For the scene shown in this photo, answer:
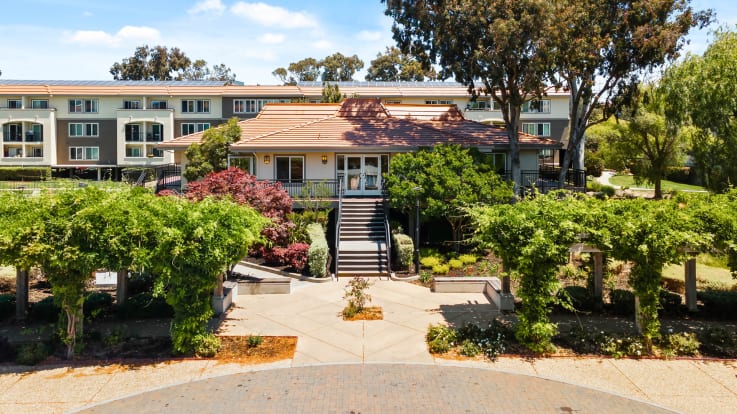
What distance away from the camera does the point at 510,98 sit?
24.1 meters

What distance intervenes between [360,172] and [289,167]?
3.59m

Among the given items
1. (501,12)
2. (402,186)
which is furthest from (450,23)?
Answer: (402,186)

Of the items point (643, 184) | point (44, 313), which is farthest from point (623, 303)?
point (643, 184)

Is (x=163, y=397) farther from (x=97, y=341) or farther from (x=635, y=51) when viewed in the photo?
(x=635, y=51)

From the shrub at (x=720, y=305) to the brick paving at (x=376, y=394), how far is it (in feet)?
23.2

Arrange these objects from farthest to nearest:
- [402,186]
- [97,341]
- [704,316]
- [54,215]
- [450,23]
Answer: [450,23], [402,186], [704,316], [97,341], [54,215]

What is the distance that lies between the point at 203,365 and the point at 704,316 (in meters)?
13.6

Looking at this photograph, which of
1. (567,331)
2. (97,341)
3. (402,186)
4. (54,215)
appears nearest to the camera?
(54,215)

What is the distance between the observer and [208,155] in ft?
86.2

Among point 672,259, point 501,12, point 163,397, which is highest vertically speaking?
point 501,12

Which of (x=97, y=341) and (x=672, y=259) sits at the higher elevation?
(x=672, y=259)

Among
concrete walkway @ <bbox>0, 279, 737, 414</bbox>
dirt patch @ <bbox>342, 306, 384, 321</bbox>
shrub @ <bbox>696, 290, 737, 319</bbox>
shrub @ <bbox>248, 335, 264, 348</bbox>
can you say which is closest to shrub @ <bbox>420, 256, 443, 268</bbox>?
dirt patch @ <bbox>342, 306, 384, 321</bbox>

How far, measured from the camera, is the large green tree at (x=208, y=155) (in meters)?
26.1

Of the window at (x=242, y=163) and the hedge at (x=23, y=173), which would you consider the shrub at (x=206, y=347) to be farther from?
the hedge at (x=23, y=173)
